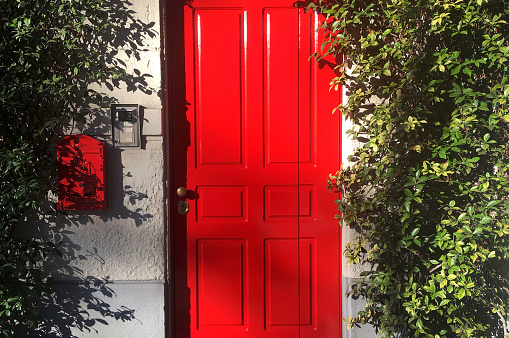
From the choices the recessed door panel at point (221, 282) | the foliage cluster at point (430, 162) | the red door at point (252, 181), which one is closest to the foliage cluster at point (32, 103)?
the red door at point (252, 181)

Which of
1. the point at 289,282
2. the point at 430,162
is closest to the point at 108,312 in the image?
the point at 289,282

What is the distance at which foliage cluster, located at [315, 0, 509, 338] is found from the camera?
93.2 inches

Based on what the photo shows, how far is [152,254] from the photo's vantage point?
2.88 meters

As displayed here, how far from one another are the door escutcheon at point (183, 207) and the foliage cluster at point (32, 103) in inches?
36.1

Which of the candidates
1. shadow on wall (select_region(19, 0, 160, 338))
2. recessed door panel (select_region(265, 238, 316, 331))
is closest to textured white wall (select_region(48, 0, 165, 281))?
shadow on wall (select_region(19, 0, 160, 338))

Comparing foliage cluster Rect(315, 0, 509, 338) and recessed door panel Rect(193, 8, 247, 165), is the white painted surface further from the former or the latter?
foliage cluster Rect(315, 0, 509, 338)

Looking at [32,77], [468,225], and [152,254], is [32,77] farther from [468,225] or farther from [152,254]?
Answer: [468,225]

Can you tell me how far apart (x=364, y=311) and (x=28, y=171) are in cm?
250

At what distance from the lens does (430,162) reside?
255 centimetres

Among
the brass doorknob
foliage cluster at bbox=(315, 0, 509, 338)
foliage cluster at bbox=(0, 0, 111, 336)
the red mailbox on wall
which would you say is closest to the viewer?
foliage cluster at bbox=(315, 0, 509, 338)

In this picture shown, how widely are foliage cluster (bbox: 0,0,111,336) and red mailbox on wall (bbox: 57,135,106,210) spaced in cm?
11

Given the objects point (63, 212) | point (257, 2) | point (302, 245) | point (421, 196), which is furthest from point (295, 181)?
point (63, 212)

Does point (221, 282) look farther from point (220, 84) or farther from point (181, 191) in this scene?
point (220, 84)

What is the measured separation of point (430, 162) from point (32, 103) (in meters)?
2.74
